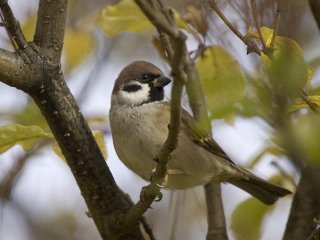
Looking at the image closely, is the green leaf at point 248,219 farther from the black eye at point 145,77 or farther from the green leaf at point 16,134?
the black eye at point 145,77

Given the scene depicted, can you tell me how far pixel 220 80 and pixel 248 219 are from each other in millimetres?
1011

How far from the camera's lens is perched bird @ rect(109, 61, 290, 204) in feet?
10.4

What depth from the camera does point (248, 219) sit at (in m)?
2.62

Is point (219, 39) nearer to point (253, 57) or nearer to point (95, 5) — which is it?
point (253, 57)

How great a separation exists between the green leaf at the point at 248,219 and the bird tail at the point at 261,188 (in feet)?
1.86

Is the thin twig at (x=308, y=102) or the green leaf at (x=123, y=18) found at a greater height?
the green leaf at (x=123, y=18)

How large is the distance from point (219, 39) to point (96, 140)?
0.71 m

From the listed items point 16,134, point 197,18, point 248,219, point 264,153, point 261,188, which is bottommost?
point 261,188

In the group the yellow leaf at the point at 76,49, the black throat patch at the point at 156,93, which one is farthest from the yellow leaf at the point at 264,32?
the yellow leaf at the point at 76,49

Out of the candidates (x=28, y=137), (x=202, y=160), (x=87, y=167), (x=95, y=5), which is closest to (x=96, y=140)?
(x=87, y=167)

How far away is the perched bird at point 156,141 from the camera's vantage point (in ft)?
10.4

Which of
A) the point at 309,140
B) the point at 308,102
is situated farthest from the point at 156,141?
the point at 309,140

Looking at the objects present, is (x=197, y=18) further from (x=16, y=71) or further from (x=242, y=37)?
(x=16, y=71)

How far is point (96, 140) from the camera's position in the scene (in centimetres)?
266
